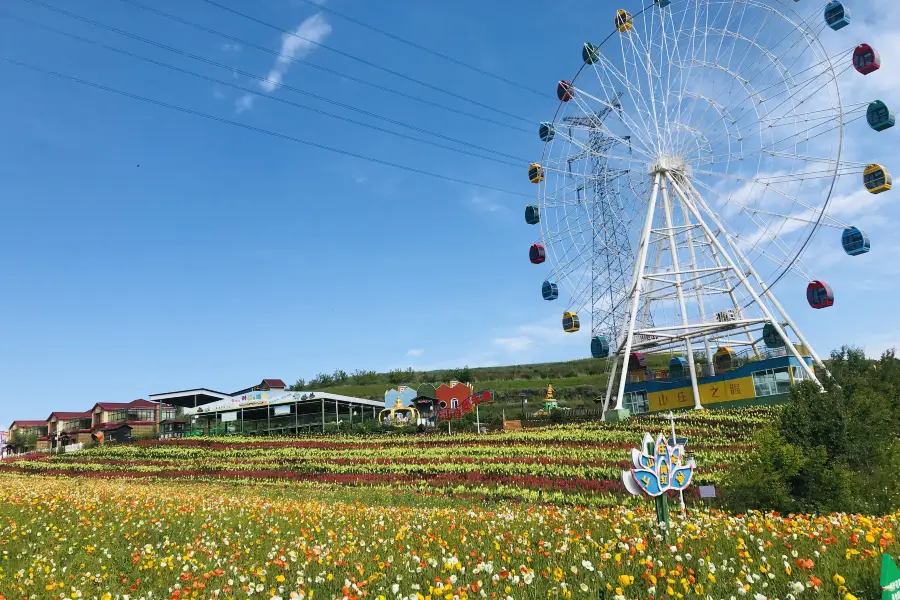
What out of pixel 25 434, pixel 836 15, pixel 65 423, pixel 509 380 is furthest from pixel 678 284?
pixel 25 434

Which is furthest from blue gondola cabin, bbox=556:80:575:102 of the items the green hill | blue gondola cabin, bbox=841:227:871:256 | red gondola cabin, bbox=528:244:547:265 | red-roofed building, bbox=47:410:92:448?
red-roofed building, bbox=47:410:92:448

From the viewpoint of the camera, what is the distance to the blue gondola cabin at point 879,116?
97.9ft

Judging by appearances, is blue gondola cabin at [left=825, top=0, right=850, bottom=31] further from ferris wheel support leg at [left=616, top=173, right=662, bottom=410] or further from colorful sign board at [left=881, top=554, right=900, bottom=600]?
colorful sign board at [left=881, top=554, right=900, bottom=600]

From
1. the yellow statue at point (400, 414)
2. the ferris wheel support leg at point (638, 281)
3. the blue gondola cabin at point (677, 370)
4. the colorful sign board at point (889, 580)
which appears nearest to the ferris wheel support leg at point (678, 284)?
the ferris wheel support leg at point (638, 281)

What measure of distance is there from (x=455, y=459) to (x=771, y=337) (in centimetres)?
2286

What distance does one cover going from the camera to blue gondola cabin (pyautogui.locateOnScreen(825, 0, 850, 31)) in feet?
98.8

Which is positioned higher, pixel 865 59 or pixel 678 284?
pixel 865 59

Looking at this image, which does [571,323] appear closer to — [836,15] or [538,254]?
[538,254]

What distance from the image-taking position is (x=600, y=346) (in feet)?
143

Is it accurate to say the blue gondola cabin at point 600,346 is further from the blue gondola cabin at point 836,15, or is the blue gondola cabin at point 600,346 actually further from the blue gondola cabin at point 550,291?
the blue gondola cabin at point 836,15

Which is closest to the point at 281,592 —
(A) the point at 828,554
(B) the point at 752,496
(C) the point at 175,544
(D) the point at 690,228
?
(C) the point at 175,544

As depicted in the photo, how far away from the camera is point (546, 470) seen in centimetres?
2314

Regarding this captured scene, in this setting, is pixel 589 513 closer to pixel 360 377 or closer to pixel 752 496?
pixel 752 496

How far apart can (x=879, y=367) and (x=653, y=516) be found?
3402cm
